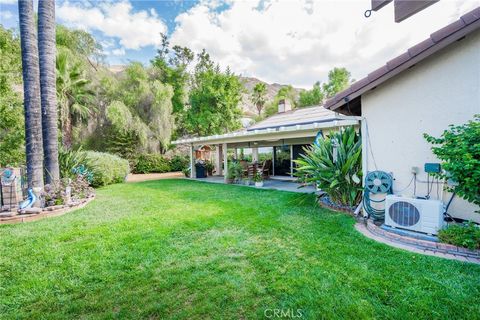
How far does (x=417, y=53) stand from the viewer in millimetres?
4121

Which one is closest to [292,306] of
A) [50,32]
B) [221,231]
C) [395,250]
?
[395,250]

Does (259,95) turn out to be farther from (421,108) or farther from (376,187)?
(376,187)

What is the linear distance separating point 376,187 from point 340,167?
3.53ft

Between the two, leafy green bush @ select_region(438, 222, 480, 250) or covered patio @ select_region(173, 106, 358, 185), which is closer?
leafy green bush @ select_region(438, 222, 480, 250)

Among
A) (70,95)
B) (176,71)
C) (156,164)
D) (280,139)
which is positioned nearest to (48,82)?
(280,139)

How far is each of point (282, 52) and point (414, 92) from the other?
15.7 meters

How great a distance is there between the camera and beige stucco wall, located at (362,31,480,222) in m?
4.00

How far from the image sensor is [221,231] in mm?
4621

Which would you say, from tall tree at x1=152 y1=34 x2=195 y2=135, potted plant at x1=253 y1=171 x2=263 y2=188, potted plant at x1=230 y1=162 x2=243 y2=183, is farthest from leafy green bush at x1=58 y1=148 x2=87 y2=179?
tall tree at x1=152 y1=34 x2=195 y2=135

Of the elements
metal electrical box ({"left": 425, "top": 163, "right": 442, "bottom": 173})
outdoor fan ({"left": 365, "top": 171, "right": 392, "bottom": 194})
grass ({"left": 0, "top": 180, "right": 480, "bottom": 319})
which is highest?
metal electrical box ({"left": 425, "top": 163, "right": 442, "bottom": 173})

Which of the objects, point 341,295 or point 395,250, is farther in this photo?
point 395,250

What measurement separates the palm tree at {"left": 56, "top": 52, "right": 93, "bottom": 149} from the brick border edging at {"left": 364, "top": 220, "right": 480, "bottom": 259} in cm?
1741

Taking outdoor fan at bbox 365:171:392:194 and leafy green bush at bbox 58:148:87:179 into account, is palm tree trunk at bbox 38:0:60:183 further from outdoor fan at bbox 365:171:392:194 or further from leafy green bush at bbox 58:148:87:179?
outdoor fan at bbox 365:171:392:194

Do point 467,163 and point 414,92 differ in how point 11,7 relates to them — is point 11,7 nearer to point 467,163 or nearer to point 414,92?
point 414,92
